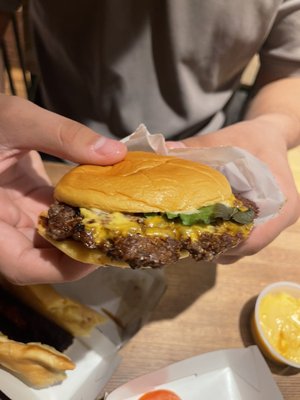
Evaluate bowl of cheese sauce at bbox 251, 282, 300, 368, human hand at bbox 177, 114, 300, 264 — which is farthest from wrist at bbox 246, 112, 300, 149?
bowl of cheese sauce at bbox 251, 282, 300, 368

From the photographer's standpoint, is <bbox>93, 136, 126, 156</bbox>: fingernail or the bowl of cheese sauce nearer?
<bbox>93, 136, 126, 156</bbox>: fingernail

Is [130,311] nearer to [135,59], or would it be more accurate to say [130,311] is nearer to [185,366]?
[185,366]

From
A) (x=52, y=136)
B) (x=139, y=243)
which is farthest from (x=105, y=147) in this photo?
(x=139, y=243)

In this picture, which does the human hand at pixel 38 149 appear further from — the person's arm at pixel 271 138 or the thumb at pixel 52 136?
the person's arm at pixel 271 138

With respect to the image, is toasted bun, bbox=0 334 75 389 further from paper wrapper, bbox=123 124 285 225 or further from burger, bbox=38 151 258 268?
paper wrapper, bbox=123 124 285 225

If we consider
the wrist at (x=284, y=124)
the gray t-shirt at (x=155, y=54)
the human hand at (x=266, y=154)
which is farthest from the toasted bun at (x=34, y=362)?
the wrist at (x=284, y=124)

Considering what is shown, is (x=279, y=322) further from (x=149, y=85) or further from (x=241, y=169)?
(x=149, y=85)

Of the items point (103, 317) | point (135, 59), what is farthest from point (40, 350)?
point (135, 59)
